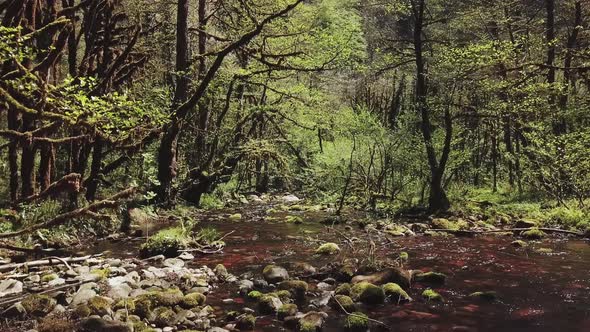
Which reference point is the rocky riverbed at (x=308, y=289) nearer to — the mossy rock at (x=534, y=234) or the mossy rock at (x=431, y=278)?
the mossy rock at (x=431, y=278)

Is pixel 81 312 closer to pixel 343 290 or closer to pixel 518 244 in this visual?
pixel 343 290

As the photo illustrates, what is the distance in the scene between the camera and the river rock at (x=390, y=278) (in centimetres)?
833

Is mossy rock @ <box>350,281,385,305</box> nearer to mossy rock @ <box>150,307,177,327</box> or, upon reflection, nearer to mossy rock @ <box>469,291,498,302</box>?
mossy rock @ <box>469,291,498,302</box>

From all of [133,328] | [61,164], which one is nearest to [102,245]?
[133,328]

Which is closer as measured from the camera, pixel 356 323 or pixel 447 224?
pixel 356 323

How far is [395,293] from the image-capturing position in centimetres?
780

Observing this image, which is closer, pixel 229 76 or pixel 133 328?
pixel 133 328

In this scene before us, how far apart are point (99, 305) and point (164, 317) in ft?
2.84

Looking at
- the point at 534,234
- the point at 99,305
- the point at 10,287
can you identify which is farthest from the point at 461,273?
the point at 10,287

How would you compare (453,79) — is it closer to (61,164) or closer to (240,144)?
(240,144)

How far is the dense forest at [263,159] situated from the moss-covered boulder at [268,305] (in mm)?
24

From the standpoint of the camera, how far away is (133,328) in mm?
5945

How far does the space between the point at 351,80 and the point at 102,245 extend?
33686 mm

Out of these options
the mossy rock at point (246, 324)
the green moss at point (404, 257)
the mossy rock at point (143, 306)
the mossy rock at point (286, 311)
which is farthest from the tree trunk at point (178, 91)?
the mossy rock at point (246, 324)
